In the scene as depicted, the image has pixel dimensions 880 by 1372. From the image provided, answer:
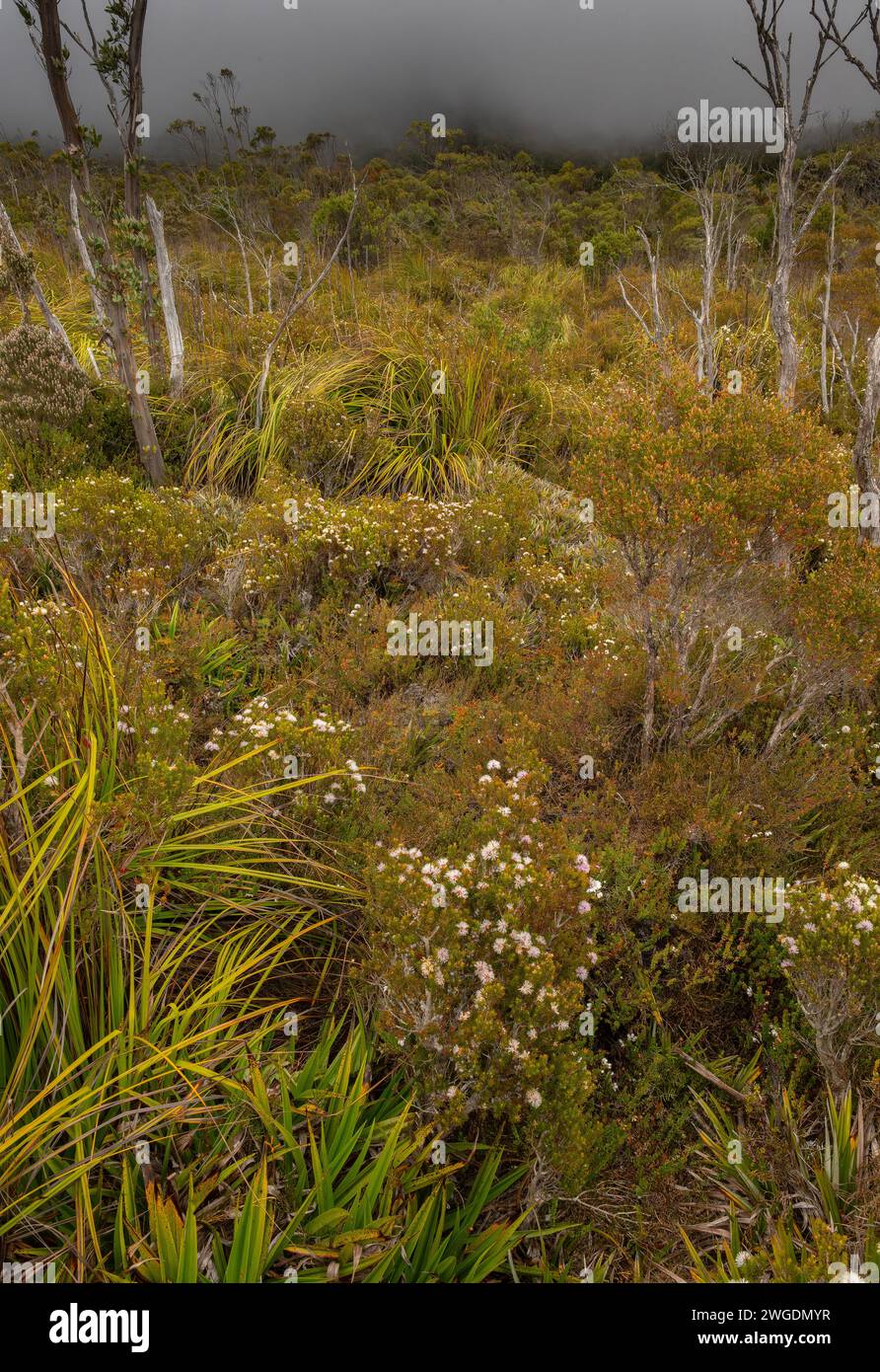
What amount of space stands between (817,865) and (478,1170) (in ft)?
6.96

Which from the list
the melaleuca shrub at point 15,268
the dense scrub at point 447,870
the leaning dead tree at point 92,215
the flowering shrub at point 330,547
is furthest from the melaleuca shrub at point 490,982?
the melaleuca shrub at point 15,268

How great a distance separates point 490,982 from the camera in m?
2.25

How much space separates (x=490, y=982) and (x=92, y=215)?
20.8ft

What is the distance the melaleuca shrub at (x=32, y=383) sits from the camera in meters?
6.29

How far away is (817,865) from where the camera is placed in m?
3.42

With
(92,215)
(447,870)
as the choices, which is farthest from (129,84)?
(447,870)

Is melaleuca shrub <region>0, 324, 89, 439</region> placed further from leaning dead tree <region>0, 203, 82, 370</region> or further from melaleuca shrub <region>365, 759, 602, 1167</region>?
melaleuca shrub <region>365, 759, 602, 1167</region>

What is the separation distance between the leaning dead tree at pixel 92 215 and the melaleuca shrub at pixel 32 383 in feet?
2.35

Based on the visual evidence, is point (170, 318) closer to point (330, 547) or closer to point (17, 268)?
point (17, 268)

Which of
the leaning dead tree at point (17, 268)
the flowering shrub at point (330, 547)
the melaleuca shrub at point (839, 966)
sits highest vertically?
the leaning dead tree at point (17, 268)

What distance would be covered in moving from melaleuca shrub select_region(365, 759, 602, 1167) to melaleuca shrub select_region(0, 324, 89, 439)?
19.5 ft

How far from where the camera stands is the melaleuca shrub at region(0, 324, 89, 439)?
6.29m

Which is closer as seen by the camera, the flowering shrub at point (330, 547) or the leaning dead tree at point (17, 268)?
the flowering shrub at point (330, 547)

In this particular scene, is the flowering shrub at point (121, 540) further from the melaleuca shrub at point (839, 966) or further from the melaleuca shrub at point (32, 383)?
the melaleuca shrub at point (839, 966)
